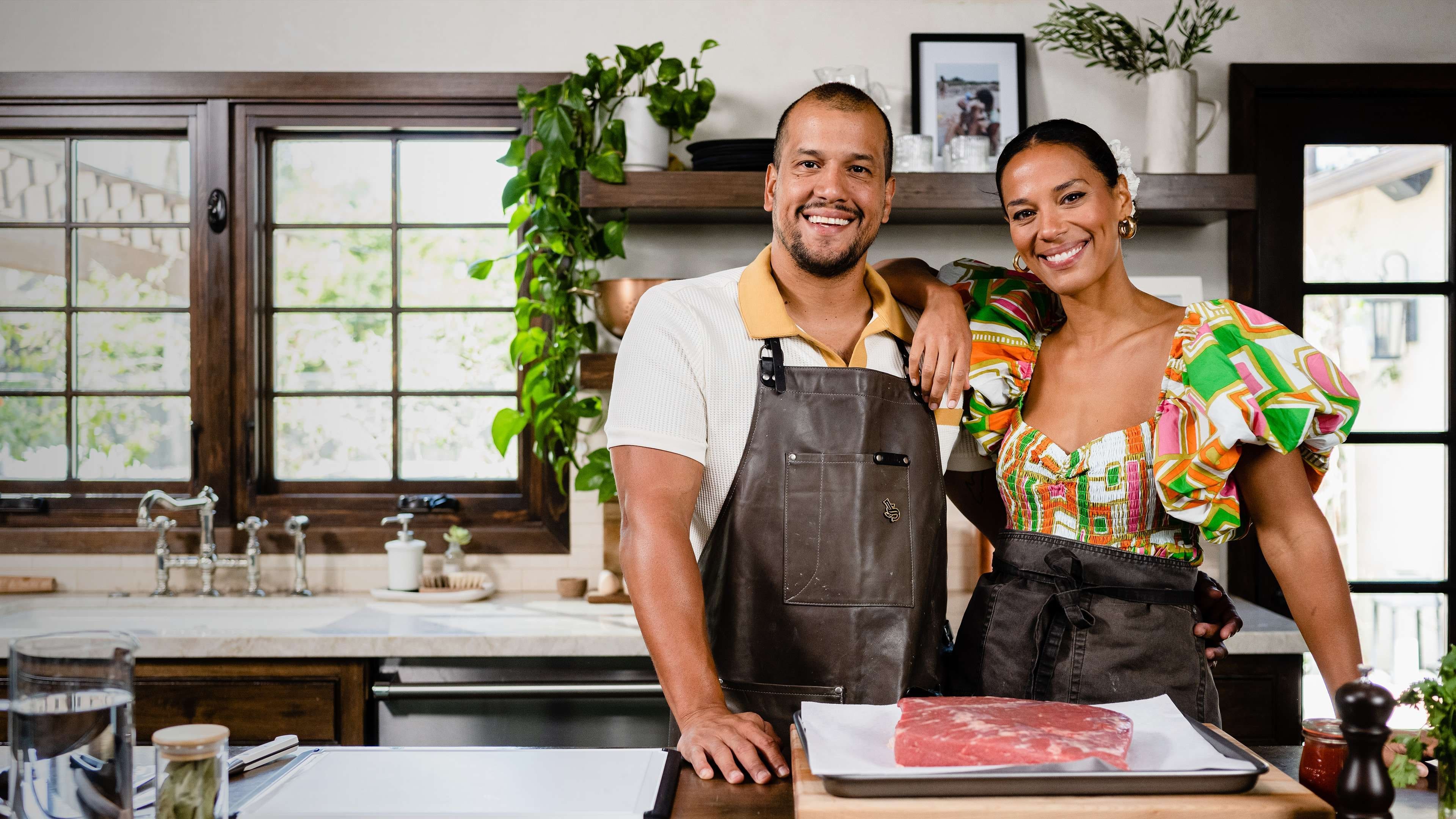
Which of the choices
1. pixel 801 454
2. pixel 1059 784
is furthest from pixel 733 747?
pixel 801 454

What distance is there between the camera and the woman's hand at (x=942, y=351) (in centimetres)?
163

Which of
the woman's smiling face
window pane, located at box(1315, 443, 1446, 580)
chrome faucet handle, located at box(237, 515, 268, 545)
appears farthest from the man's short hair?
window pane, located at box(1315, 443, 1446, 580)

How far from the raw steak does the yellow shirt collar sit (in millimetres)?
690

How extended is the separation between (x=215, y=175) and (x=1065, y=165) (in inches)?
104

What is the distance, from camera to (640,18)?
3160mm

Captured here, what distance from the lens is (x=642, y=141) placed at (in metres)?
2.92

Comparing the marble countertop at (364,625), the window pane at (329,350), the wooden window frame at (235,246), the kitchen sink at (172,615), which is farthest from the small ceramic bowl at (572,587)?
the window pane at (329,350)

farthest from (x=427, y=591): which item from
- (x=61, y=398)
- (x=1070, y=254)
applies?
(x=1070, y=254)

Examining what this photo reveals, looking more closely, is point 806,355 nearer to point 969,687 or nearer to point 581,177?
point 969,687

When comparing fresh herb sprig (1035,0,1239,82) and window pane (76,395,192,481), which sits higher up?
fresh herb sprig (1035,0,1239,82)

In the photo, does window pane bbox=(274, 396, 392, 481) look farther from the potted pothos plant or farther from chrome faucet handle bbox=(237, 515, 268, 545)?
the potted pothos plant

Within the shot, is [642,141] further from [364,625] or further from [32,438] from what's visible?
[32,438]

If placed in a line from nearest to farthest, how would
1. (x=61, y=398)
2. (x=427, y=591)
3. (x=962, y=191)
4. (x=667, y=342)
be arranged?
1. (x=667, y=342)
2. (x=962, y=191)
3. (x=427, y=591)
4. (x=61, y=398)

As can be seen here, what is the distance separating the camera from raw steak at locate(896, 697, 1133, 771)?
971 millimetres
